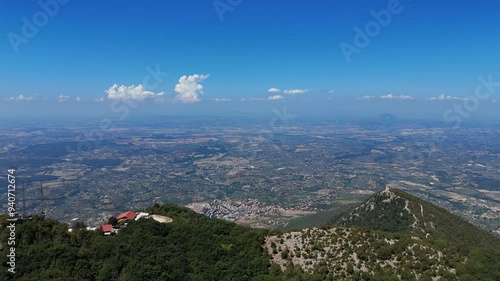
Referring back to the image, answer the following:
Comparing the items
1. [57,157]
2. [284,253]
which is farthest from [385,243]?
[57,157]

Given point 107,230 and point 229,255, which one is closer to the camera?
point 229,255

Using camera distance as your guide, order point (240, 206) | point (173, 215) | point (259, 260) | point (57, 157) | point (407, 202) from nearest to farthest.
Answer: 1. point (259, 260)
2. point (173, 215)
3. point (407, 202)
4. point (240, 206)
5. point (57, 157)

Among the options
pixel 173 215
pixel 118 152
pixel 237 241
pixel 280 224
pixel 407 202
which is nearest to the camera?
pixel 237 241

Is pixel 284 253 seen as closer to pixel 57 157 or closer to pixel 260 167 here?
pixel 260 167

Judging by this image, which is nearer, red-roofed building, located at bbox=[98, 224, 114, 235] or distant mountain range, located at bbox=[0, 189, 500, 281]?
distant mountain range, located at bbox=[0, 189, 500, 281]

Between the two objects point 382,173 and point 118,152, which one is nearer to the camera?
point 382,173

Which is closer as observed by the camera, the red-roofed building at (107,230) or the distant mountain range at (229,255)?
the distant mountain range at (229,255)

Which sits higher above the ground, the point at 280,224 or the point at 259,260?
the point at 259,260

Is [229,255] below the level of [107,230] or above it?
below
